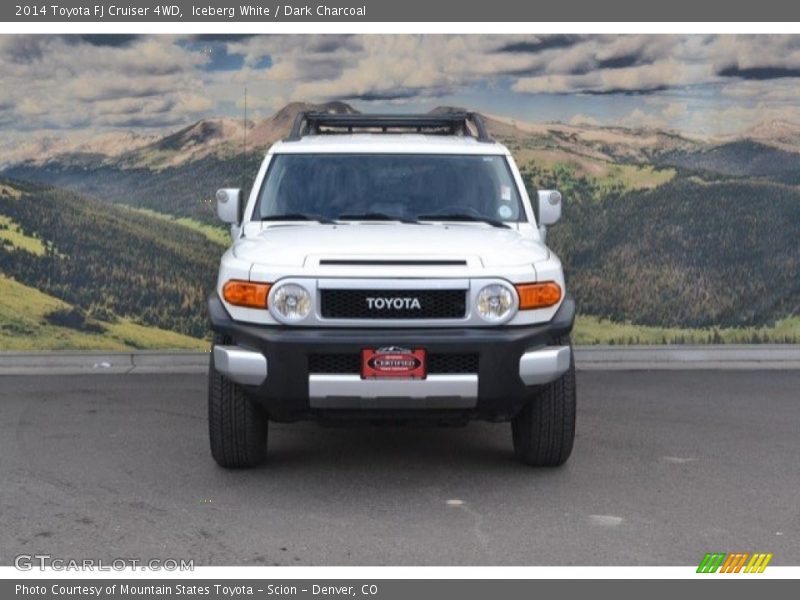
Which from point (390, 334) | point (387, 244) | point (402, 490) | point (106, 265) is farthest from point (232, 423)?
point (106, 265)

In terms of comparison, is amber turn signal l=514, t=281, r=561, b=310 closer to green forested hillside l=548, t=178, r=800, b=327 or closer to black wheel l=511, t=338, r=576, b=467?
black wheel l=511, t=338, r=576, b=467

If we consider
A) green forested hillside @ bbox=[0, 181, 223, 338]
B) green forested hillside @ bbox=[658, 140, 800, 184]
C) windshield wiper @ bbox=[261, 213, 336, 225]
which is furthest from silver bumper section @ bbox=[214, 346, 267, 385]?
green forested hillside @ bbox=[658, 140, 800, 184]

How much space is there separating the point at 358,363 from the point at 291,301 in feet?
1.57

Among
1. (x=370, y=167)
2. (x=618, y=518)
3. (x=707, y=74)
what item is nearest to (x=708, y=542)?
(x=618, y=518)

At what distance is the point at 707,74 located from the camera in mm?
12656

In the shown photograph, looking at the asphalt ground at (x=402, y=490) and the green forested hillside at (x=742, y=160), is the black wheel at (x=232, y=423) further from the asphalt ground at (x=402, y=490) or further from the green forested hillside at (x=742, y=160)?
the green forested hillside at (x=742, y=160)

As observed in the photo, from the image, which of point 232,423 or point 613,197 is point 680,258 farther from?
point 232,423

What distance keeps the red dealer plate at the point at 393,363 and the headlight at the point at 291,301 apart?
0.39m

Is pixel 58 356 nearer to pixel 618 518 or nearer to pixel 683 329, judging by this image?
pixel 683 329

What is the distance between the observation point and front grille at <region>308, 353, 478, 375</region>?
23.1 feet

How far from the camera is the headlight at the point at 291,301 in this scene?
23.1 feet

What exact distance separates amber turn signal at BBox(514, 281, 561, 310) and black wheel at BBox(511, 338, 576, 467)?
30 centimetres

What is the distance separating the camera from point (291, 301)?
23.1ft

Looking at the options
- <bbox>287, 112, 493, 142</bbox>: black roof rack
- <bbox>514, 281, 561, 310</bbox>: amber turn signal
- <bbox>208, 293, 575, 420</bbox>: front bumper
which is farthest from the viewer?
<bbox>287, 112, 493, 142</bbox>: black roof rack
